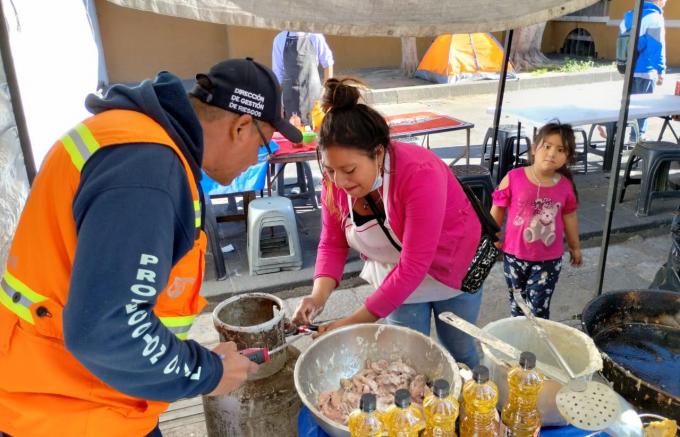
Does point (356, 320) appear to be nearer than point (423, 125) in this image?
Yes

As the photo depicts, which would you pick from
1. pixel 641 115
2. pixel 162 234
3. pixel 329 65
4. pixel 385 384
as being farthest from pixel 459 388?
pixel 329 65

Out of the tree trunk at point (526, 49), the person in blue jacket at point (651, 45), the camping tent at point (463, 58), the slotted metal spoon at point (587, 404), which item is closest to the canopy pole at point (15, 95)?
the slotted metal spoon at point (587, 404)

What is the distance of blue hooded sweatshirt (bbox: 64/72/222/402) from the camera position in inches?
38.1

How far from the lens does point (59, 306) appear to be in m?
1.17

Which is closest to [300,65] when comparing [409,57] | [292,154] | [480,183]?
[292,154]

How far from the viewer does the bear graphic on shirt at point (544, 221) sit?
117 inches

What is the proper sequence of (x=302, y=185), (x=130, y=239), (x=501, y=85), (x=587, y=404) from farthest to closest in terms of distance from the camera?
(x=302, y=185)
(x=501, y=85)
(x=587, y=404)
(x=130, y=239)

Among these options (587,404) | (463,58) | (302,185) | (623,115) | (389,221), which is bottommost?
(302,185)

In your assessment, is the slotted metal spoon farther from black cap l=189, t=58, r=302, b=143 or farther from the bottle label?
black cap l=189, t=58, r=302, b=143

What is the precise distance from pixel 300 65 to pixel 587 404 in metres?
6.00

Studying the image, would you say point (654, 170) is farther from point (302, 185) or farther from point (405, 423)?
point (405, 423)

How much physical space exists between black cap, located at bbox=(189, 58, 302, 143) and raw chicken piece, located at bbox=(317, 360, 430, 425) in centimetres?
93

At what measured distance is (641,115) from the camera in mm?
5488

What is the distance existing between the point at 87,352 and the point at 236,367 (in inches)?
17.9
